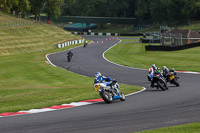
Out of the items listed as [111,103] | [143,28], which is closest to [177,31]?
[111,103]

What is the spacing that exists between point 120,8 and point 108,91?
138 meters

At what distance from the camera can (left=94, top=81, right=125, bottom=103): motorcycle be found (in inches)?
737

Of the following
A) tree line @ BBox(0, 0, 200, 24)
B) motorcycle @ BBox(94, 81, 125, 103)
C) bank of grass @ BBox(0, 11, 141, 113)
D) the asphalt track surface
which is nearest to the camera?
the asphalt track surface

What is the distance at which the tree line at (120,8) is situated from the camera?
116250mm

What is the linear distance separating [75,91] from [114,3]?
132945 mm

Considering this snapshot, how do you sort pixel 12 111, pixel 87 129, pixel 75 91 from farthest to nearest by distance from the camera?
pixel 75 91 → pixel 12 111 → pixel 87 129

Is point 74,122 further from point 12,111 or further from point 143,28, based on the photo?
point 143,28

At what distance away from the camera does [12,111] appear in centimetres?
1780

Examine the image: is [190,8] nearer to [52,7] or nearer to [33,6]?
[52,7]

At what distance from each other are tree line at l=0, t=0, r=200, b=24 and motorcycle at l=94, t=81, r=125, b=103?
88.1 meters

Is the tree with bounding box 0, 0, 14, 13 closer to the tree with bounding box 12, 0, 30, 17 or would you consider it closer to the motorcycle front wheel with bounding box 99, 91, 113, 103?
the tree with bounding box 12, 0, 30, 17

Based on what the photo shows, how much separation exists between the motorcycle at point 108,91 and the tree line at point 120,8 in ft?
289

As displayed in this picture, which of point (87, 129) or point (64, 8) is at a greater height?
point (64, 8)

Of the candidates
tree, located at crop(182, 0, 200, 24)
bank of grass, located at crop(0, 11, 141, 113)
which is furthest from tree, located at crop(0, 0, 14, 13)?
tree, located at crop(182, 0, 200, 24)
